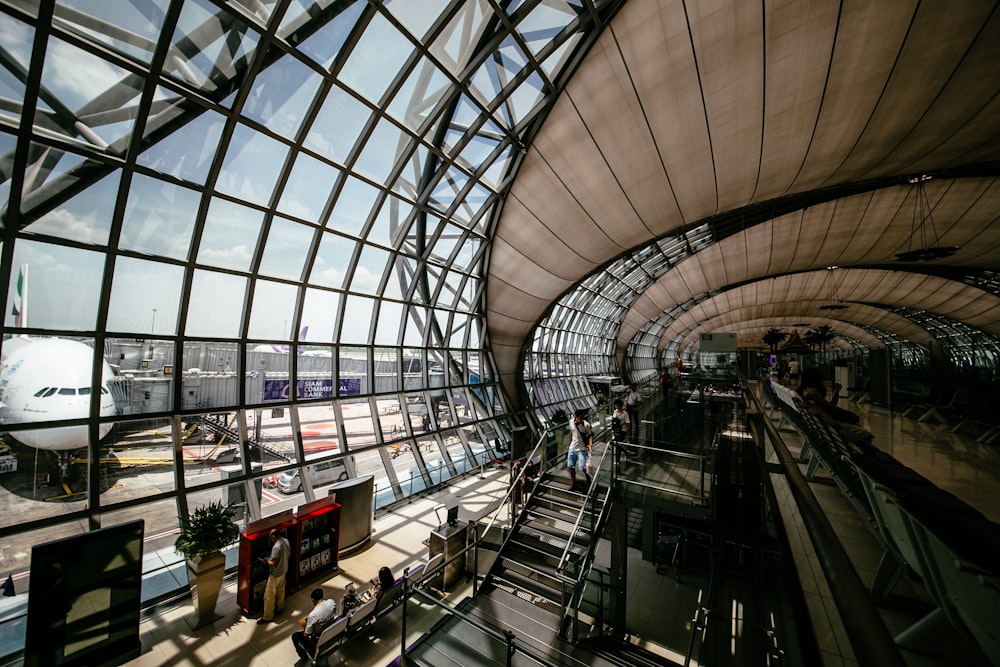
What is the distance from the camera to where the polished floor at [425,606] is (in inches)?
142

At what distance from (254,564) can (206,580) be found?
2.65 feet

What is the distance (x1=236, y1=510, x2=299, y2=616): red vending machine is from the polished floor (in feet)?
1.02

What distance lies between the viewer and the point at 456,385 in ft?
62.1

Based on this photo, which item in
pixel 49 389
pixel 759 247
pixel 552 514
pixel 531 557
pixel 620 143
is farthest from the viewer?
pixel 759 247

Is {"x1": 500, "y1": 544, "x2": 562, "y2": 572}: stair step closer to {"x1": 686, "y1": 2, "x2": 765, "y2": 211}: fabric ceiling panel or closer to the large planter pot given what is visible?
the large planter pot

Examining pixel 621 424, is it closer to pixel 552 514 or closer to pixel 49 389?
pixel 552 514

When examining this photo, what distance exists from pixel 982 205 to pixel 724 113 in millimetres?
22240

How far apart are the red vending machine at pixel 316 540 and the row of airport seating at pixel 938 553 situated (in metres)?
10.0

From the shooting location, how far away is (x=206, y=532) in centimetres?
790

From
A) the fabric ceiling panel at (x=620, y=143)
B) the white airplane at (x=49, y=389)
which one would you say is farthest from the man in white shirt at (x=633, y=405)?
the white airplane at (x=49, y=389)

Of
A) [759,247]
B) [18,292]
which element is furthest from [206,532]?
[759,247]

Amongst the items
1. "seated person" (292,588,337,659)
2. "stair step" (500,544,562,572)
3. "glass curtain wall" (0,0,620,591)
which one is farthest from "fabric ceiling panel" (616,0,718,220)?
"seated person" (292,588,337,659)

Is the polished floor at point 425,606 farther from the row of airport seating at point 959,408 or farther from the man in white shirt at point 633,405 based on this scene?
the man in white shirt at point 633,405

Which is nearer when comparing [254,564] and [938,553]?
[938,553]
